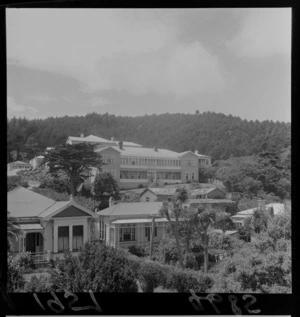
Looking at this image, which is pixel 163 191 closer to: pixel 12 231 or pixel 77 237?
pixel 77 237

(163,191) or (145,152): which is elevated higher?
(145,152)

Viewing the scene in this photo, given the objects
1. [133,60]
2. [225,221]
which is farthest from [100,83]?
[225,221]

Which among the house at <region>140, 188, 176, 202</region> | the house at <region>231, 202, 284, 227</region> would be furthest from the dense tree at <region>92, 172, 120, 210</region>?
the house at <region>231, 202, 284, 227</region>

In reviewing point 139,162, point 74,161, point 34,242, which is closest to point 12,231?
point 34,242

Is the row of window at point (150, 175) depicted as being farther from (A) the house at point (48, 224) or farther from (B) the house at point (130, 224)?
(A) the house at point (48, 224)

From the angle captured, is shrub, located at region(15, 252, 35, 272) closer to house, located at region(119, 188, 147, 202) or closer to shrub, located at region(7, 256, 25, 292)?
shrub, located at region(7, 256, 25, 292)

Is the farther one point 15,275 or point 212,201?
point 212,201

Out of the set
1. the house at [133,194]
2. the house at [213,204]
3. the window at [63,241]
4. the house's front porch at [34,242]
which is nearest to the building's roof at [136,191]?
the house at [133,194]
